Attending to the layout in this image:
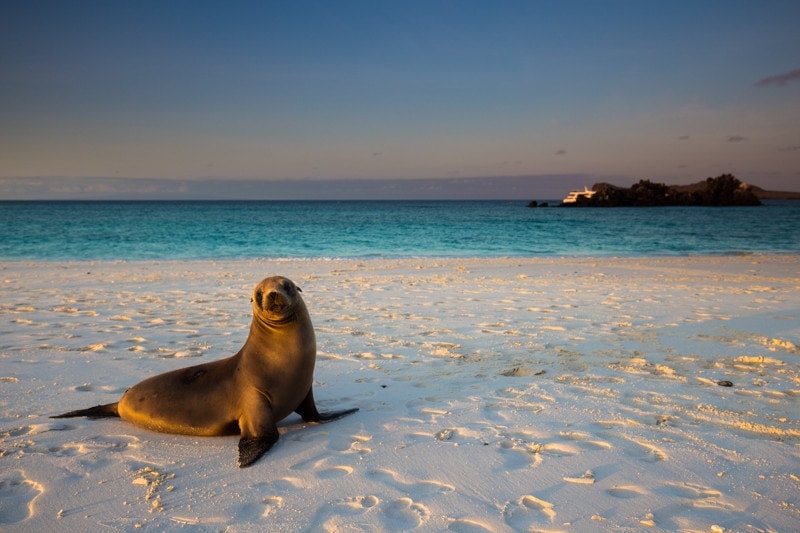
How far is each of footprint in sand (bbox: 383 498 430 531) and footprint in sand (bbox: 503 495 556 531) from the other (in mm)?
424

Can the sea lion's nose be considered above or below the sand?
above

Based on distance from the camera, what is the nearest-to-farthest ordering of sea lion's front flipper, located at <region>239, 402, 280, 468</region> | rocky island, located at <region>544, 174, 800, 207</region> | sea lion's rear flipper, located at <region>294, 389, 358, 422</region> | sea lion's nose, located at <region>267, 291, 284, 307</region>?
sea lion's front flipper, located at <region>239, 402, 280, 468</region>, sea lion's nose, located at <region>267, 291, 284, 307</region>, sea lion's rear flipper, located at <region>294, 389, 358, 422</region>, rocky island, located at <region>544, 174, 800, 207</region>

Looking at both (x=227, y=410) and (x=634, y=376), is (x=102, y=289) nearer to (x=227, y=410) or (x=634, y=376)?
(x=227, y=410)

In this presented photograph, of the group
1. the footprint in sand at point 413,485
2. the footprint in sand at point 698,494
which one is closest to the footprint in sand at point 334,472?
the footprint in sand at point 413,485

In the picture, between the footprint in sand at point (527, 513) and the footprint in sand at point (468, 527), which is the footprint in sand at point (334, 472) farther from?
the footprint in sand at point (527, 513)

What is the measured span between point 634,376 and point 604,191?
92249mm

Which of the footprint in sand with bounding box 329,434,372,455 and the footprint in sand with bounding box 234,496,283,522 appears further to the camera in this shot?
the footprint in sand with bounding box 329,434,372,455

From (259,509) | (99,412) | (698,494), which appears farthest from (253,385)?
(698,494)

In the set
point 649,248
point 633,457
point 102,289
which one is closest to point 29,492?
point 633,457

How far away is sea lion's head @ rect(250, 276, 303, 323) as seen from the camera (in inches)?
157

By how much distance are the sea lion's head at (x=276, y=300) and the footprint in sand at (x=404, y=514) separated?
1.58 metres

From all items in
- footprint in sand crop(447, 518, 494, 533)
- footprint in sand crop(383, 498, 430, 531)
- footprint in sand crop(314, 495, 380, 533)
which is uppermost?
footprint in sand crop(447, 518, 494, 533)

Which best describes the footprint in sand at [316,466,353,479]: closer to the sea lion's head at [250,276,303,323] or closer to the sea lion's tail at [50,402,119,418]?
the sea lion's head at [250,276,303,323]

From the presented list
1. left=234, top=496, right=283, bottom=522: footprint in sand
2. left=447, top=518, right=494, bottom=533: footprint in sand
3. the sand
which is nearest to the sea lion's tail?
the sand
